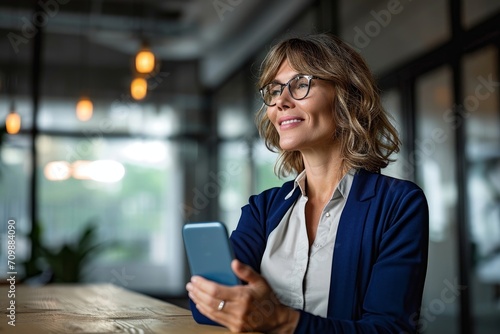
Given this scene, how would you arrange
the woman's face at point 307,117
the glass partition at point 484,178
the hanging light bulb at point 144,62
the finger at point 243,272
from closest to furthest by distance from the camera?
1. the finger at point 243,272
2. the woman's face at point 307,117
3. the glass partition at point 484,178
4. the hanging light bulb at point 144,62

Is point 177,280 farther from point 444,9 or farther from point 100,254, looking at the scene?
point 444,9

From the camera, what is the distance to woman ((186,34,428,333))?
1.29m

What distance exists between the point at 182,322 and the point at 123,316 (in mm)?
183

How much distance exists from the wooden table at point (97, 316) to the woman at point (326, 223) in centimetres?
10

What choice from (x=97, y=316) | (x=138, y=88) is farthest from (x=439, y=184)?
(x=138, y=88)

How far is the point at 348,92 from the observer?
1.73m

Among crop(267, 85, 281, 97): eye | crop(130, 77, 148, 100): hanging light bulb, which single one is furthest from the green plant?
crop(267, 85, 281, 97): eye

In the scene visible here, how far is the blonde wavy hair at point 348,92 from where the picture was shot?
1696 mm

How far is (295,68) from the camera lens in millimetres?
1701

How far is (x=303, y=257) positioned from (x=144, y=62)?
4.30 m

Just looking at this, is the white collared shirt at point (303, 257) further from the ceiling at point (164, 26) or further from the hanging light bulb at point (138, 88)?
the ceiling at point (164, 26)

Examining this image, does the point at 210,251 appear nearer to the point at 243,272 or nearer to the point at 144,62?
the point at 243,272

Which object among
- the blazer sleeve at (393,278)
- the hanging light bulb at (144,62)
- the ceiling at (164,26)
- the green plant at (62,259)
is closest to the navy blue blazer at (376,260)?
the blazer sleeve at (393,278)

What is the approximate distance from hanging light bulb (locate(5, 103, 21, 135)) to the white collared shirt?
6.17 m
